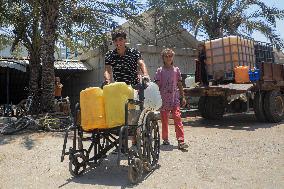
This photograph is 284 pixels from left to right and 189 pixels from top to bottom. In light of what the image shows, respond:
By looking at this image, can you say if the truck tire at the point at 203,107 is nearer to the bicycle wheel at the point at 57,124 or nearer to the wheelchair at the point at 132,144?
the bicycle wheel at the point at 57,124

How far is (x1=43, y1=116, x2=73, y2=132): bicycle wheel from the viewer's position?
8.49 m

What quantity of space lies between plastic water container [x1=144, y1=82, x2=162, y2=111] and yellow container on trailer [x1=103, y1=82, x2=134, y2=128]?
66 cm

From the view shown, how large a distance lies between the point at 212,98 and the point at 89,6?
469cm

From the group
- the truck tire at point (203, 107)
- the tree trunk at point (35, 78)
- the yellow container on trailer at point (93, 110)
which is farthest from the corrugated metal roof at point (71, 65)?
the yellow container on trailer at point (93, 110)

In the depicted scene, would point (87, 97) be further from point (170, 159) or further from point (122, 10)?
point (122, 10)

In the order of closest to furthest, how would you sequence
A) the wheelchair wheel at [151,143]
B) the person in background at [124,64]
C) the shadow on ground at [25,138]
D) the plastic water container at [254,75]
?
1. the wheelchair wheel at [151,143]
2. the person in background at [124,64]
3. the shadow on ground at [25,138]
4. the plastic water container at [254,75]

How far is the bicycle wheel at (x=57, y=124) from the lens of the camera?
27.9 feet

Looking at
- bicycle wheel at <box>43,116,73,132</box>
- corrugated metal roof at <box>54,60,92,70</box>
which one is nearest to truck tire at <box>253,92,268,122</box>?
bicycle wheel at <box>43,116,73,132</box>

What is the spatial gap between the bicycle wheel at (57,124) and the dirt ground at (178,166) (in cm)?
125

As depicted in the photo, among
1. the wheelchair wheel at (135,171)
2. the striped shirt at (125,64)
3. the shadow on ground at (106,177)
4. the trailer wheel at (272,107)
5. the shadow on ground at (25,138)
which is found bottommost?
the shadow on ground at (106,177)

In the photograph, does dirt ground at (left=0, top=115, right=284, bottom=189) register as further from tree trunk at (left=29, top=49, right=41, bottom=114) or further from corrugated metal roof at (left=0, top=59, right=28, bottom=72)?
corrugated metal roof at (left=0, top=59, right=28, bottom=72)

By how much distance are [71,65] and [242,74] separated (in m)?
9.35

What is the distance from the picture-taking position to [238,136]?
23.9 feet

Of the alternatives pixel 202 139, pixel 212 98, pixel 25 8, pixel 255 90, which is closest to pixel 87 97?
pixel 202 139
